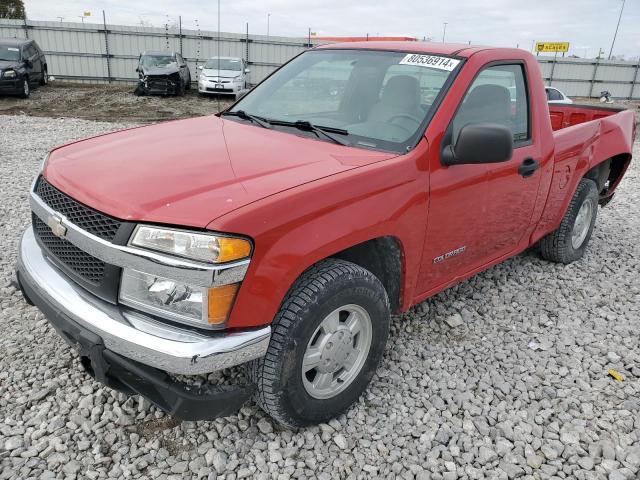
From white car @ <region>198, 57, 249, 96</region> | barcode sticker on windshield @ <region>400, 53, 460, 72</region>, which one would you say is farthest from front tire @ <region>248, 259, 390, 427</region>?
white car @ <region>198, 57, 249, 96</region>

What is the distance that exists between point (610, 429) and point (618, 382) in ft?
1.68

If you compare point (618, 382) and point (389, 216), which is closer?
point (389, 216)

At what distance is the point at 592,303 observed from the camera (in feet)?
13.3

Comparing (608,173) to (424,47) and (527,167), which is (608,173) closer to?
(527,167)

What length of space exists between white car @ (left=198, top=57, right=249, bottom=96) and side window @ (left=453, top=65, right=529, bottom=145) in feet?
48.1

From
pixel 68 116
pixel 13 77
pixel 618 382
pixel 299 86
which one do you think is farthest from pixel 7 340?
pixel 13 77

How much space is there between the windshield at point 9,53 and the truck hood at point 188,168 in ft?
50.8

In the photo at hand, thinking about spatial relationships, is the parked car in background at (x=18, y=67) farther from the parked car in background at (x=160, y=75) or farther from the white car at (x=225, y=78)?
the white car at (x=225, y=78)

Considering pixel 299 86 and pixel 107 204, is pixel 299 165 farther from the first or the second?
pixel 299 86

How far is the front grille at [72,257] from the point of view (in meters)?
2.14

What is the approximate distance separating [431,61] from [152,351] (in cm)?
227

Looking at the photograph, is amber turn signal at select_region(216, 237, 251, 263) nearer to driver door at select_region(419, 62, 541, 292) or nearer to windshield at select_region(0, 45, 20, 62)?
driver door at select_region(419, 62, 541, 292)

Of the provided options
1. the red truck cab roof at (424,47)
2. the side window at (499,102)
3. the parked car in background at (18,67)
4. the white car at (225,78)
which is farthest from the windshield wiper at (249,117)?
→ the parked car in background at (18,67)

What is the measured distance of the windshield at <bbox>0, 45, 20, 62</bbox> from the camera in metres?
15.4
